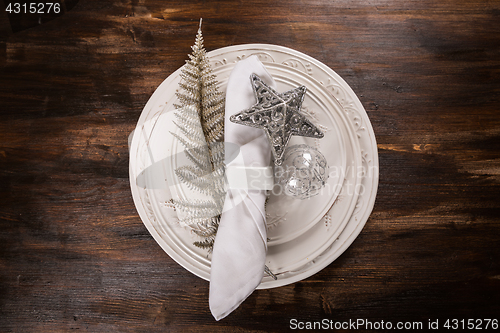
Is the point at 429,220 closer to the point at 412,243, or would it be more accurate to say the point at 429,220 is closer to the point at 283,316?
the point at 412,243

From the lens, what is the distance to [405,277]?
2.34 ft

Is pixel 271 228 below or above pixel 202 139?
below

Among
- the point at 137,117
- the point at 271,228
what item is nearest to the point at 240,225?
→ the point at 271,228

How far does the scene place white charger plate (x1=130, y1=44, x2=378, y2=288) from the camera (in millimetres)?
632

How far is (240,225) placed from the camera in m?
0.54

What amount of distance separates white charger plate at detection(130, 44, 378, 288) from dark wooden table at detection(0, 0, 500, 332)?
0.09m

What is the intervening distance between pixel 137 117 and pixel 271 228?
51cm

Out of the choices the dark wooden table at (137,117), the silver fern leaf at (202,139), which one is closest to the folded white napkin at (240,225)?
the silver fern leaf at (202,139)

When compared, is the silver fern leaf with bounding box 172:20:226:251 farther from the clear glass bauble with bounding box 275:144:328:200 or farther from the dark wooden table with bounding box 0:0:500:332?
the dark wooden table with bounding box 0:0:500:332

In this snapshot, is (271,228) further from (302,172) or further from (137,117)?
(137,117)

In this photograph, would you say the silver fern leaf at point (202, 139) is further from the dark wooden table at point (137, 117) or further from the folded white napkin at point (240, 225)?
the dark wooden table at point (137, 117)

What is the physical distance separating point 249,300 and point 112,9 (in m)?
0.98

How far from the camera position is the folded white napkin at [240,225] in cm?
51

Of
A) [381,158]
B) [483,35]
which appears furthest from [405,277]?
[483,35]
